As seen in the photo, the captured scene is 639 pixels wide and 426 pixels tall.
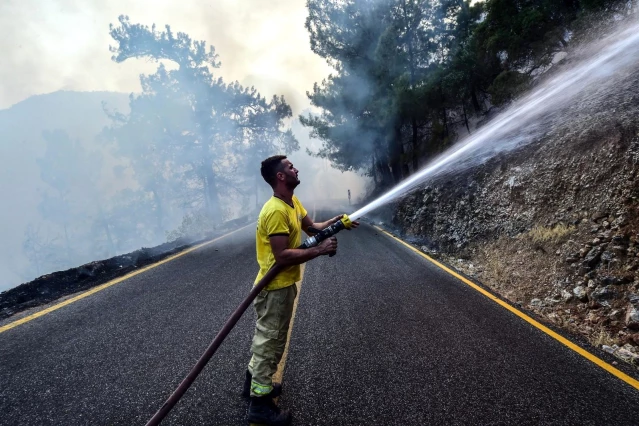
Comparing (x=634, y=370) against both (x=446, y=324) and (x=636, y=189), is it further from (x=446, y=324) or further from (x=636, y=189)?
(x=636, y=189)

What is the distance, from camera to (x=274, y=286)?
2510 mm

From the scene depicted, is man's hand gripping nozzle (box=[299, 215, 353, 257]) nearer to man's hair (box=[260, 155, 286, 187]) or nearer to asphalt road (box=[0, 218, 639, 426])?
man's hair (box=[260, 155, 286, 187])

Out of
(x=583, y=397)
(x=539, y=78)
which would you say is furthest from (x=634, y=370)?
(x=539, y=78)

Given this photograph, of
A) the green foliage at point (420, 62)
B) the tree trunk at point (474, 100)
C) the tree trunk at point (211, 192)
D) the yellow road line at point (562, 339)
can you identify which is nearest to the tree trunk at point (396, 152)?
the green foliage at point (420, 62)

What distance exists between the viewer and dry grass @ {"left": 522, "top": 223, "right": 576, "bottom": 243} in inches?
210

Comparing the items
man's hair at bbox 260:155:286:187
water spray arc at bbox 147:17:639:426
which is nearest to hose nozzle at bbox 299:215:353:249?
man's hair at bbox 260:155:286:187

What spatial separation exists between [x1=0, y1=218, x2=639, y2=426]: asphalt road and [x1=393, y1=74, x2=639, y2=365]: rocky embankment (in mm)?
921

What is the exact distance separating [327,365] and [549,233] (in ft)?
16.3

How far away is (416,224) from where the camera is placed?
37.9ft

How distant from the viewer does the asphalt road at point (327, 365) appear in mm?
2443

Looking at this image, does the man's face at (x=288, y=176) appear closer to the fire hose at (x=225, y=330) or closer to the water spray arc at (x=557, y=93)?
the fire hose at (x=225, y=330)

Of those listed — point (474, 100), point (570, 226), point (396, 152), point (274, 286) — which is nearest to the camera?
point (274, 286)

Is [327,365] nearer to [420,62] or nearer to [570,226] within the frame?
[570,226]

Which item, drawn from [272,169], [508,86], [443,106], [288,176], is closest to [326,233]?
[288,176]
